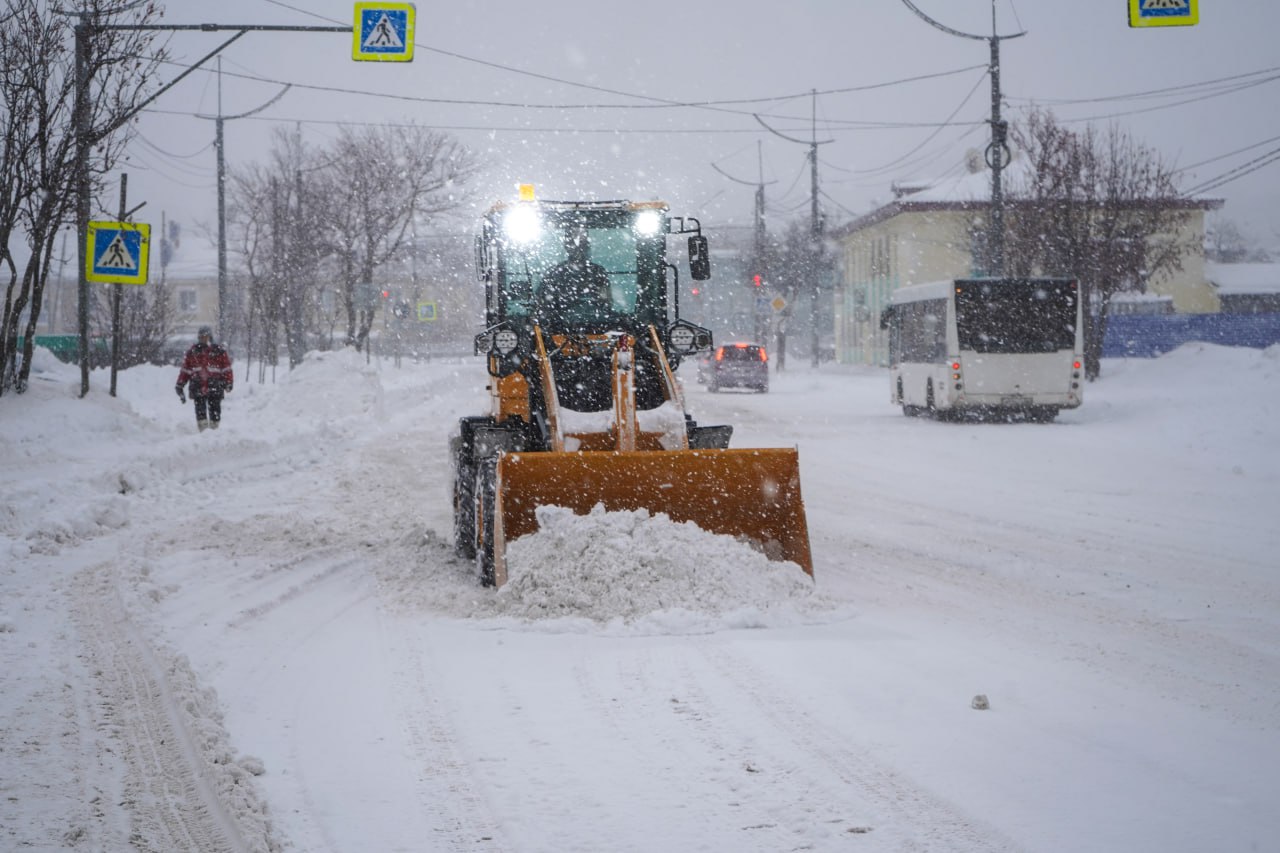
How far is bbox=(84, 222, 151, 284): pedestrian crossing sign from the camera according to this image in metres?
16.6

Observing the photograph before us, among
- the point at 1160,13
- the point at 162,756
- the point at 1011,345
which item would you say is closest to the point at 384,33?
the point at 1160,13

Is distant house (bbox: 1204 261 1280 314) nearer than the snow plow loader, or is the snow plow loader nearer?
the snow plow loader

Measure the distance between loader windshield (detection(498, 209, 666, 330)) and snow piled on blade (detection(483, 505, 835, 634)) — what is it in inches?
105

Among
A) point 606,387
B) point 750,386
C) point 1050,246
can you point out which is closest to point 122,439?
point 606,387

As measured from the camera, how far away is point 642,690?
216 inches

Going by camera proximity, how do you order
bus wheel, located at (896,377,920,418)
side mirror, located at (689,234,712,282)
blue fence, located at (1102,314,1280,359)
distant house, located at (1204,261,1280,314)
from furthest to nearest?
distant house, located at (1204,261,1280,314)
blue fence, located at (1102,314,1280,359)
bus wheel, located at (896,377,920,418)
side mirror, located at (689,234,712,282)

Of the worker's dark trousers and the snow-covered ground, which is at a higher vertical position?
the worker's dark trousers

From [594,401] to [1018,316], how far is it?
52.3 ft

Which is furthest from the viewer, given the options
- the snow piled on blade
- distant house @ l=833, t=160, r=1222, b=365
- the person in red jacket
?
distant house @ l=833, t=160, r=1222, b=365

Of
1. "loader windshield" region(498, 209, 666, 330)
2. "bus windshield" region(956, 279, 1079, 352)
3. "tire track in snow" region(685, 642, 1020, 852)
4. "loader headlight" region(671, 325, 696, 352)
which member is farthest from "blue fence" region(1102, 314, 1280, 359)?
"tire track in snow" region(685, 642, 1020, 852)

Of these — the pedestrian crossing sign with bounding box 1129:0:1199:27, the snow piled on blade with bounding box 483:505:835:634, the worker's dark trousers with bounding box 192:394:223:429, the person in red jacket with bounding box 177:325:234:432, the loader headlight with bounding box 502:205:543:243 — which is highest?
the pedestrian crossing sign with bounding box 1129:0:1199:27

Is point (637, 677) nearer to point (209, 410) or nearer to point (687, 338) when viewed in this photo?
point (687, 338)

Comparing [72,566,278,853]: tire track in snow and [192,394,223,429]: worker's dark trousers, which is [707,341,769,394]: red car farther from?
[72,566,278,853]: tire track in snow

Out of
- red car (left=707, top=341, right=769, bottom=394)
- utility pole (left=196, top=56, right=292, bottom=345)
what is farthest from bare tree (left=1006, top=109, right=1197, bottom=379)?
utility pole (left=196, top=56, right=292, bottom=345)
